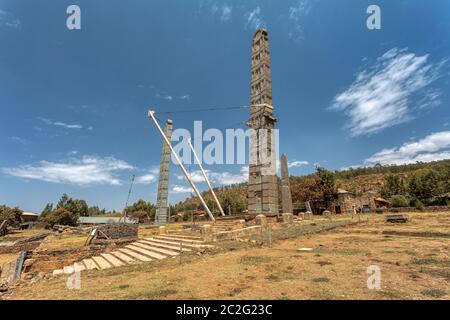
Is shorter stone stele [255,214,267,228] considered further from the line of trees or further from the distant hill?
the line of trees

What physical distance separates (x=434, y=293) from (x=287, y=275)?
11.2 ft

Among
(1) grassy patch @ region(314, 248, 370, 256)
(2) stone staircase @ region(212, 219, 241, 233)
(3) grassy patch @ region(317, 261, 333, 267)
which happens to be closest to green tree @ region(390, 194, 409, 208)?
(2) stone staircase @ region(212, 219, 241, 233)

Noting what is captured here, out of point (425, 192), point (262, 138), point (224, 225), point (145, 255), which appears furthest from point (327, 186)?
point (145, 255)

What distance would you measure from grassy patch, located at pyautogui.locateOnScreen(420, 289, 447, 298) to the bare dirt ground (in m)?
0.02

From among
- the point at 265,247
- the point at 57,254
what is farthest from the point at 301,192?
the point at 57,254

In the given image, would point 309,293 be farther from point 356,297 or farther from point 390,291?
point 390,291

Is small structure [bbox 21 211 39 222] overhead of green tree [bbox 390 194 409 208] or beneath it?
beneath

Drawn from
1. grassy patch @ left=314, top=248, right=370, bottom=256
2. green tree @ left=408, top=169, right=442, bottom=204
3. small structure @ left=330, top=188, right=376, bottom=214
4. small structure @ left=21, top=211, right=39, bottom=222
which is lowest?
small structure @ left=21, top=211, right=39, bottom=222

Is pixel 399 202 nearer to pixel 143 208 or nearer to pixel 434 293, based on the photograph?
pixel 434 293

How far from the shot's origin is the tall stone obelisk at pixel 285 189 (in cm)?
2592

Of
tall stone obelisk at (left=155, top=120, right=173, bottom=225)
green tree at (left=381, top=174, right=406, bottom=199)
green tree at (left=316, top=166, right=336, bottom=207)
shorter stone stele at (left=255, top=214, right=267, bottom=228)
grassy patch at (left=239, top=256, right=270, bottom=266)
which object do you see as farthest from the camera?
green tree at (left=381, top=174, right=406, bottom=199)

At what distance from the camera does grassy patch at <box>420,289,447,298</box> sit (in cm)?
500

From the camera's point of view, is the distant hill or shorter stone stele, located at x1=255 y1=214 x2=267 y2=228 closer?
shorter stone stele, located at x1=255 y1=214 x2=267 y2=228

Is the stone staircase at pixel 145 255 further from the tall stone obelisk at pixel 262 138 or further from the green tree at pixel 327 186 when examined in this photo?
the green tree at pixel 327 186
